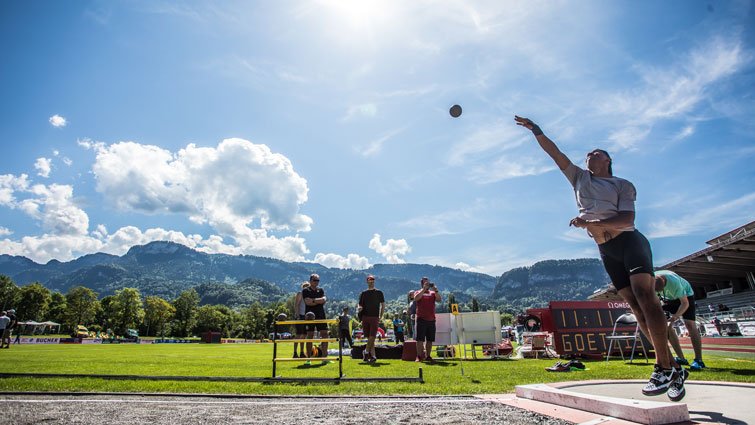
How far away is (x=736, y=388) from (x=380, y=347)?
981 centimetres

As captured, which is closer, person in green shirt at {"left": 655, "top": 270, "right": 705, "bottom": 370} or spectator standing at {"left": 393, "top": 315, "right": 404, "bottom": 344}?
person in green shirt at {"left": 655, "top": 270, "right": 705, "bottom": 370}

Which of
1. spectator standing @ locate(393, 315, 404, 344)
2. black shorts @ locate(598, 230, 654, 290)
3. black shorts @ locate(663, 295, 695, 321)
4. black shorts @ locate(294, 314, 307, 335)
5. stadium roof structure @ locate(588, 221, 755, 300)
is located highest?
stadium roof structure @ locate(588, 221, 755, 300)

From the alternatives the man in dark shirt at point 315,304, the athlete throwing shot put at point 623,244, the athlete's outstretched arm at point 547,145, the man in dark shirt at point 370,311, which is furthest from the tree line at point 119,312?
the athlete throwing shot put at point 623,244

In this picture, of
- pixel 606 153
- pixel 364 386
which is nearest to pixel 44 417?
pixel 364 386

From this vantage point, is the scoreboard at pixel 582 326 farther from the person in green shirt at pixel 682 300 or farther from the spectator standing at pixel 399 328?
the spectator standing at pixel 399 328

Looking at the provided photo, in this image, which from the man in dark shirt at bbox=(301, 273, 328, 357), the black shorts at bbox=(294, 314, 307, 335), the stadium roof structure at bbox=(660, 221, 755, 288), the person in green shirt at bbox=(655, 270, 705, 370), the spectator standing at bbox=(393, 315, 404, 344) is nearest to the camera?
the person in green shirt at bbox=(655, 270, 705, 370)

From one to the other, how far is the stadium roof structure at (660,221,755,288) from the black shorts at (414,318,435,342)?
1924 cm

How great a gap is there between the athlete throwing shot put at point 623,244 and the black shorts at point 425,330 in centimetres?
718

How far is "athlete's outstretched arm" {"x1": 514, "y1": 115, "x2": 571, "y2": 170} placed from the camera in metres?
4.18

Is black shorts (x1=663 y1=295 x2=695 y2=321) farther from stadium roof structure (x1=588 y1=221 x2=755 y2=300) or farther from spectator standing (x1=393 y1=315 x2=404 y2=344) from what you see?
stadium roof structure (x1=588 y1=221 x2=755 y2=300)

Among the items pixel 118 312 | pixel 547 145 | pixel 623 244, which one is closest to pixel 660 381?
pixel 623 244

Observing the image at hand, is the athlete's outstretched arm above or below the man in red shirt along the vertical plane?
above

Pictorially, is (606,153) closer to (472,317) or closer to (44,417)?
(44,417)

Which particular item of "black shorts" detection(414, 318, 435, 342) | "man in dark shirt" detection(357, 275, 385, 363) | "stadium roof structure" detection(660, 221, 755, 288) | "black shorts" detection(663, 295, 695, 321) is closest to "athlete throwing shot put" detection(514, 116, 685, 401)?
"black shorts" detection(663, 295, 695, 321)
